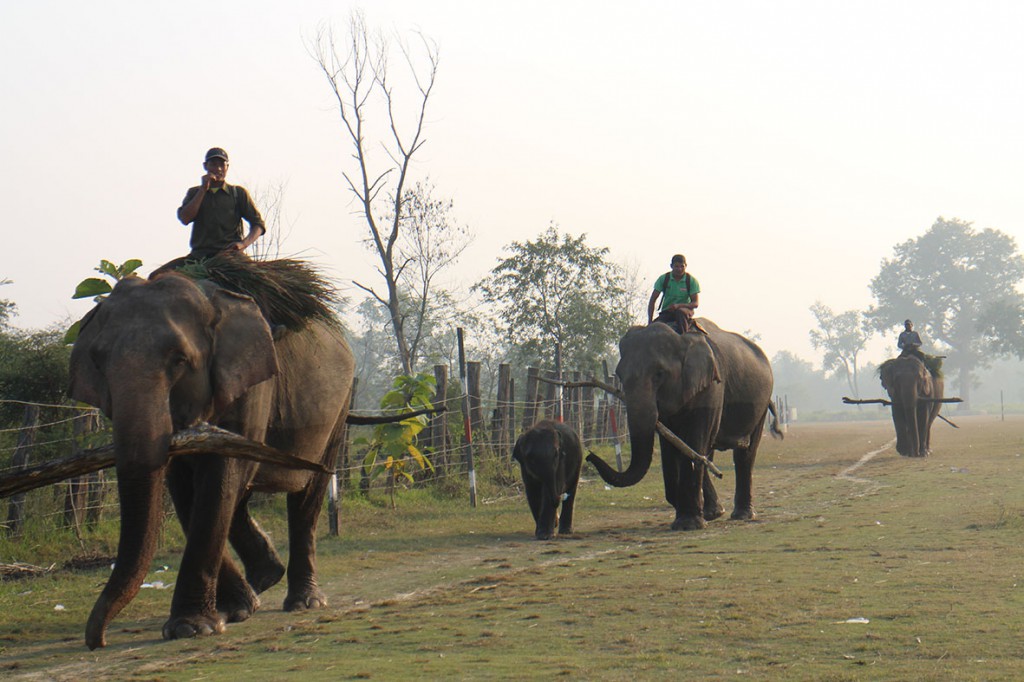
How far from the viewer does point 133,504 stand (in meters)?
6.04

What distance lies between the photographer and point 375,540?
40.0 ft

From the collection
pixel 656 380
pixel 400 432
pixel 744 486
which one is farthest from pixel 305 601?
pixel 400 432

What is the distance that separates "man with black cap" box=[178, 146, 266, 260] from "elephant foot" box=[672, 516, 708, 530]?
612cm

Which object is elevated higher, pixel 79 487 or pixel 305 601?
pixel 79 487

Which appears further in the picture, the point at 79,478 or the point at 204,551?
the point at 79,478

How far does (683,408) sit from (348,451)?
15.2 feet

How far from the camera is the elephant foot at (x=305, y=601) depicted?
809 centimetres

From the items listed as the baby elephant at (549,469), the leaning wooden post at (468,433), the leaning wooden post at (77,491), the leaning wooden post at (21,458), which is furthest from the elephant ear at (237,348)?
the leaning wooden post at (468,433)

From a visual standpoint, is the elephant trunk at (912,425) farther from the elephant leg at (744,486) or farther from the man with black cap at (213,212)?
the man with black cap at (213,212)

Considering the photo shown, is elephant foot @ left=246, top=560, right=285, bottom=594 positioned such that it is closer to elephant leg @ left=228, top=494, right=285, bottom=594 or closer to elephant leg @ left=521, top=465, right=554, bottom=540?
elephant leg @ left=228, top=494, right=285, bottom=594

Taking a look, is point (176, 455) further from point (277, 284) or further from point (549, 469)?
point (549, 469)

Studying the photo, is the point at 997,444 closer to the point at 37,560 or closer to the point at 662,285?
the point at 662,285

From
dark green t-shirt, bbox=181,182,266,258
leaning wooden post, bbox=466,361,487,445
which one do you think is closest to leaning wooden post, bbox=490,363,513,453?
leaning wooden post, bbox=466,361,487,445

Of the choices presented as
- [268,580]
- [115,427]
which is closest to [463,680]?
[115,427]
